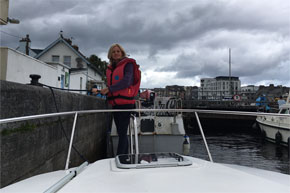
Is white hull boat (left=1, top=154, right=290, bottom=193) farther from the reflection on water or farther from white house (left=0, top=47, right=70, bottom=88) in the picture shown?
the reflection on water

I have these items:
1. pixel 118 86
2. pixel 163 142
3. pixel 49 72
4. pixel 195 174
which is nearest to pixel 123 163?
pixel 195 174

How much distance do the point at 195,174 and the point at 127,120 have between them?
1618 mm

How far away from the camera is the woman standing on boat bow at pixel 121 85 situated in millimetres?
2877

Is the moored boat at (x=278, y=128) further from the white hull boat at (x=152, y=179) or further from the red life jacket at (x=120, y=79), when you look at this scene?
the white hull boat at (x=152, y=179)

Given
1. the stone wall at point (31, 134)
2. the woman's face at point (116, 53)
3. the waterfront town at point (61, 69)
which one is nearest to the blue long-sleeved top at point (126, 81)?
the woman's face at point (116, 53)

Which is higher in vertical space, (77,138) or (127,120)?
(127,120)

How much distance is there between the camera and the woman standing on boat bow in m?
2.88

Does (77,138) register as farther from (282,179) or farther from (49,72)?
(49,72)

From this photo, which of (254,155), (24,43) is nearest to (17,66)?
(254,155)

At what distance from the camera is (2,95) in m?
2.40

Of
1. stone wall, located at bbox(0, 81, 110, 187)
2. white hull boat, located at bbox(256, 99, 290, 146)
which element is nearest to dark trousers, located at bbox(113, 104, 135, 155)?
stone wall, located at bbox(0, 81, 110, 187)

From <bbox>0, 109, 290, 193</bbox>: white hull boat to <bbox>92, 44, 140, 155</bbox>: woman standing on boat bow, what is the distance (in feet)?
3.72

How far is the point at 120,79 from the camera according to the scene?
2953mm

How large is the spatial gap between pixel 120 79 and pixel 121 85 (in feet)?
0.46
